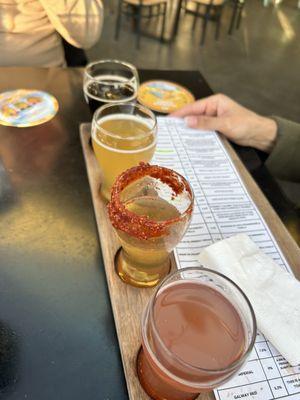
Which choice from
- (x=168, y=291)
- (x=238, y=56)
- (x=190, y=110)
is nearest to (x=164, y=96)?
(x=190, y=110)

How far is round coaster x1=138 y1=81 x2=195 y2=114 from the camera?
99 cm

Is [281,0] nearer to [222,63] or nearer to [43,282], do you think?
[222,63]

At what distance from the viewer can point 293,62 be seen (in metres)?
3.46

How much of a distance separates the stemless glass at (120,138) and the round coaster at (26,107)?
0.23 meters

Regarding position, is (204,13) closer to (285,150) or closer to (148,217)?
(285,150)

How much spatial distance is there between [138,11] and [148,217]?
313 cm

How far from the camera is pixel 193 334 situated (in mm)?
417

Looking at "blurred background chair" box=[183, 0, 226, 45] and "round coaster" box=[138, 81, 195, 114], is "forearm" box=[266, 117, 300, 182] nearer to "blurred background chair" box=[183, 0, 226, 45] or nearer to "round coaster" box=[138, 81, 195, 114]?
"round coaster" box=[138, 81, 195, 114]

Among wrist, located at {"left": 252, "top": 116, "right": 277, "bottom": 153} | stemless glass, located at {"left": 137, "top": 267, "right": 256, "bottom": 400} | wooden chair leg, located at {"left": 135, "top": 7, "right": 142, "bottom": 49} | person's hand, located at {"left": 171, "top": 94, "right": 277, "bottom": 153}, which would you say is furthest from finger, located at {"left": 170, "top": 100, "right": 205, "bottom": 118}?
wooden chair leg, located at {"left": 135, "top": 7, "right": 142, "bottom": 49}

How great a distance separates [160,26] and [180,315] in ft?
12.2

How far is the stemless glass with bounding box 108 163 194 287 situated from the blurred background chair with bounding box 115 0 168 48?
294cm

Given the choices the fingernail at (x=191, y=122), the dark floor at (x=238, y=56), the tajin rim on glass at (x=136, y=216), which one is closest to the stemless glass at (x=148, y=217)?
the tajin rim on glass at (x=136, y=216)

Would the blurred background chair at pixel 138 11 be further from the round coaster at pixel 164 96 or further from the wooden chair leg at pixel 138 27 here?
the round coaster at pixel 164 96

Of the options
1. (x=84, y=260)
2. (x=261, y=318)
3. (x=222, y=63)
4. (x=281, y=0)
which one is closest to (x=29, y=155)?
(x=84, y=260)
